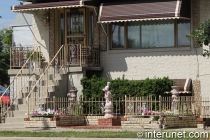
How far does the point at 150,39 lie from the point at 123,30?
139cm

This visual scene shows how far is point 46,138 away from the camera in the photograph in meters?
20.5

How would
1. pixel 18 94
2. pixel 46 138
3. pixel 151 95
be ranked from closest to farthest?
pixel 46 138 < pixel 151 95 < pixel 18 94

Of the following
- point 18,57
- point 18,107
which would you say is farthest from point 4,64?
point 18,107

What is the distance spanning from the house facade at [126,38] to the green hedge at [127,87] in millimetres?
660

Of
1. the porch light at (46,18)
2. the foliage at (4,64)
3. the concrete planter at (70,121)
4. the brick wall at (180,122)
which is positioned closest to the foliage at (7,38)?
the foliage at (4,64)

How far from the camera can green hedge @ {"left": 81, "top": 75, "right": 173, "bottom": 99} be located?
26.8m

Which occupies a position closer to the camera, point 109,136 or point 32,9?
point 109,136

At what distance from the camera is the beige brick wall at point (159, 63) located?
27.4 m

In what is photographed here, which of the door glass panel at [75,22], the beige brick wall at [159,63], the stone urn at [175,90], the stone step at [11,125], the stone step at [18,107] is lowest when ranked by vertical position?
the stone step at [11,125]

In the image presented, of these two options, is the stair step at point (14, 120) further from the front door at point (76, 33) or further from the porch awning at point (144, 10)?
the porch awning at point (144, 10)

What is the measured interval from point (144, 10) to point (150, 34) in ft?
5.21

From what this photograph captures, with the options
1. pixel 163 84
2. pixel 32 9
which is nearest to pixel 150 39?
pixel 163 84

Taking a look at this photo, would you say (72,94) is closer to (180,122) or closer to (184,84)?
(184,84)

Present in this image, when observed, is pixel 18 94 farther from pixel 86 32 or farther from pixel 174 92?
pixel 174 92
